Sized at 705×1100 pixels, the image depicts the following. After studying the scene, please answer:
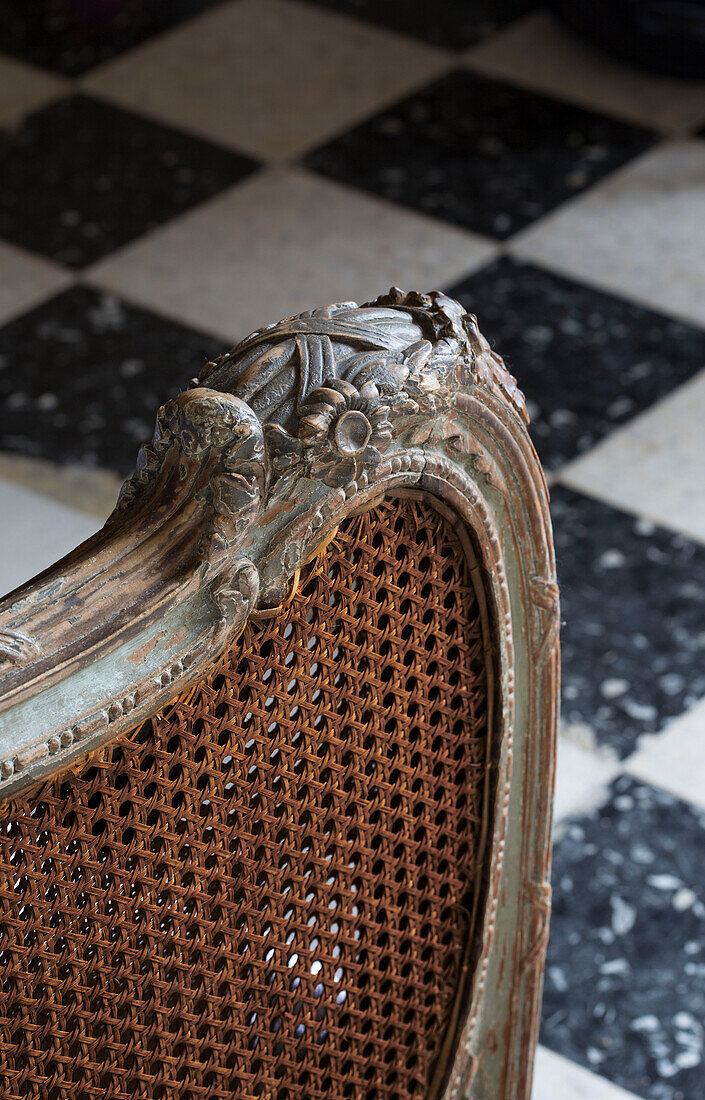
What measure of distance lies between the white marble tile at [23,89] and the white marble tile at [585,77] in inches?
34.2

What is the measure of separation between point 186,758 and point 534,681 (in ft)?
0.73

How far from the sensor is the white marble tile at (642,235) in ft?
8.45

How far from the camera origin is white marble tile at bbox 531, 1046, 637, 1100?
4.79 feet

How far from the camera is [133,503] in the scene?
1.85 feet

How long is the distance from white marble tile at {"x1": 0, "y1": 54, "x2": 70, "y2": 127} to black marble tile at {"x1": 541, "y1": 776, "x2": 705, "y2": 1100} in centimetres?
197

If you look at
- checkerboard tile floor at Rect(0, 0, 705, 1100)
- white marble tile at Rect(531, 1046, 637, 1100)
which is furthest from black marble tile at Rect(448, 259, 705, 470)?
white marble tile at Rect(531, 1046, 637, 1100)

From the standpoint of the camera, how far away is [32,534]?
136 centimetres

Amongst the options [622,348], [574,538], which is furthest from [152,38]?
[574,538]

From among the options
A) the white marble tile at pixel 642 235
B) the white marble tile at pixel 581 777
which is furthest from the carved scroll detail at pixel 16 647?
the white marble tile at pixel 642 235

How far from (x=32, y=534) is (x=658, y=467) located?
3.78ft

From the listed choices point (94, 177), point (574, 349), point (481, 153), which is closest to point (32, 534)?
point (574, 349)

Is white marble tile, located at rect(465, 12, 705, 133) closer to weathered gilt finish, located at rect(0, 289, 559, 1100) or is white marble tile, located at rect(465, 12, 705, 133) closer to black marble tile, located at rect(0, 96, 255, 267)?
black marble tile, located at rect(0, 96, 255, 267)

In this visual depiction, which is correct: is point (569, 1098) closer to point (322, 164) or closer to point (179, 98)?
point (322, 164)

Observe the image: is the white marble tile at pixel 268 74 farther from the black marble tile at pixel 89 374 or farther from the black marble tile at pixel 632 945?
the black marble tile at pixel 632 945
